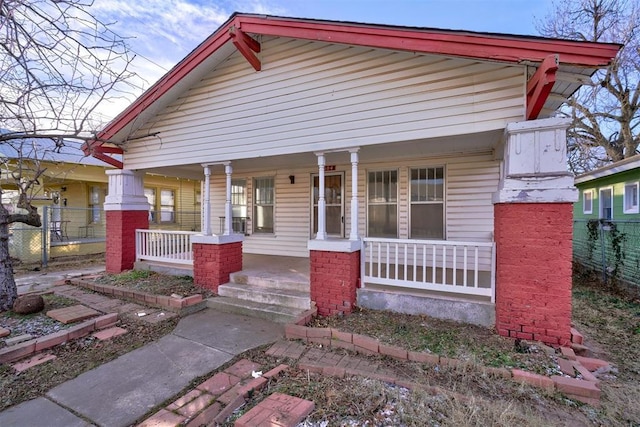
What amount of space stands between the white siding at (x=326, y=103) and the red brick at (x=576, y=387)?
281 centimetres

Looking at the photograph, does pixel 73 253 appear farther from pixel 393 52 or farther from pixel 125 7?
pixel 393 52

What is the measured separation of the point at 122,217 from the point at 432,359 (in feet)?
23.7

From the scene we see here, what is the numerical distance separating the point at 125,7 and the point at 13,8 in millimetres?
1261

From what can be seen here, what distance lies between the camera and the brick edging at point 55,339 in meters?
3.46

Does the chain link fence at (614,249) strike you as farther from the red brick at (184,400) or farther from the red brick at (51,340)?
the red brick at (51,340)

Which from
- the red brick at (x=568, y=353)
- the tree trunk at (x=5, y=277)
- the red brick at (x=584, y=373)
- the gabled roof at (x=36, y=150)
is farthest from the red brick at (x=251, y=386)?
the tree trunk at (x=5, y=277)

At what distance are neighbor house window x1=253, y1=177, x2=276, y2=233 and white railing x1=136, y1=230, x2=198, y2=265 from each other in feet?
6.70

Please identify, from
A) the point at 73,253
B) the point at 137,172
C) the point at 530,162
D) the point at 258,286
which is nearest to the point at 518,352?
the point at 530,162

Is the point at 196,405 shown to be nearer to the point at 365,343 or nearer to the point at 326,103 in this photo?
the point at 365,343

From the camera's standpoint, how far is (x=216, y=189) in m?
9.12

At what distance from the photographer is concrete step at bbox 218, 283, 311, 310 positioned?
486 cm

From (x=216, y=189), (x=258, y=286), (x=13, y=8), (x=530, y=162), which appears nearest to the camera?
(x=13, y=8)

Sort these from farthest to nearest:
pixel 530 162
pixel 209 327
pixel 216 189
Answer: pixel 216 189
pixel 209 327
pixel 530 162

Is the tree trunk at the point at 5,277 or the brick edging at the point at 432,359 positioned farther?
the tree trunk at the point at 5,277
